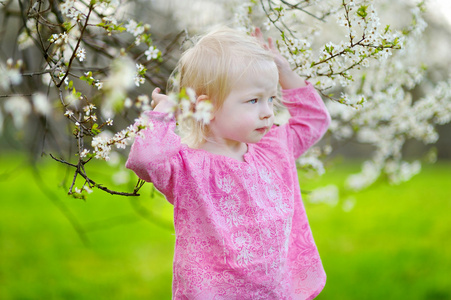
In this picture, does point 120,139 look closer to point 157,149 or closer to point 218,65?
point 157,149

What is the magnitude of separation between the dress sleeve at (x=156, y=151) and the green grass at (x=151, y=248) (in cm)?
158

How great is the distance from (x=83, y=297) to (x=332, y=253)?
2.48 meters

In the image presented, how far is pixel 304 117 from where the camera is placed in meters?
2.00

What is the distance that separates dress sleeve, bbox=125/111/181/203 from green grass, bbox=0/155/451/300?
5.17 feet

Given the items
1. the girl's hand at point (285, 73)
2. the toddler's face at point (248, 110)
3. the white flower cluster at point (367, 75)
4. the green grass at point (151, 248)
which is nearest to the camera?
the toddler's face at point (248, 110)

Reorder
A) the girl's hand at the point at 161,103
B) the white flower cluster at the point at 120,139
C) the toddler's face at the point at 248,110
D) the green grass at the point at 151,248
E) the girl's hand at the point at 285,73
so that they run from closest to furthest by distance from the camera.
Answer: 1. the white flower cluster at the point at 120,139
2. the girl's hand at the point at 161,103
3. the toddler's face at the point at 248,110
4. the girl's hand at the point at 285,73
5. the green grass at the point at 151,248

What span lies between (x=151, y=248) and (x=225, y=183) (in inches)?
158

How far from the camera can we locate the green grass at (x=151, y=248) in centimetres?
435

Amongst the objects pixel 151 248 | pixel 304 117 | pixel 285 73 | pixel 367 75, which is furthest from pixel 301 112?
pixel 151 248

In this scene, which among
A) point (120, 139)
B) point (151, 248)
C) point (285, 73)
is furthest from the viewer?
point (151, 248)

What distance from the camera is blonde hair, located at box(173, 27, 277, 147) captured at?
1652mm

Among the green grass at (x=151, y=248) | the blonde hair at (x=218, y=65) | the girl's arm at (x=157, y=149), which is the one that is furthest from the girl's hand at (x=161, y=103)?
the green grass at (x=151, y=248)

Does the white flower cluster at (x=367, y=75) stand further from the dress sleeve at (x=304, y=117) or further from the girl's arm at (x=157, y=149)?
the girl's arm at (x=157, y=149)

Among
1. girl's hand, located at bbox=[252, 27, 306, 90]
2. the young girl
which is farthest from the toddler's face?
girl's hand, located at bbox=[252, 27, 306, 90]
